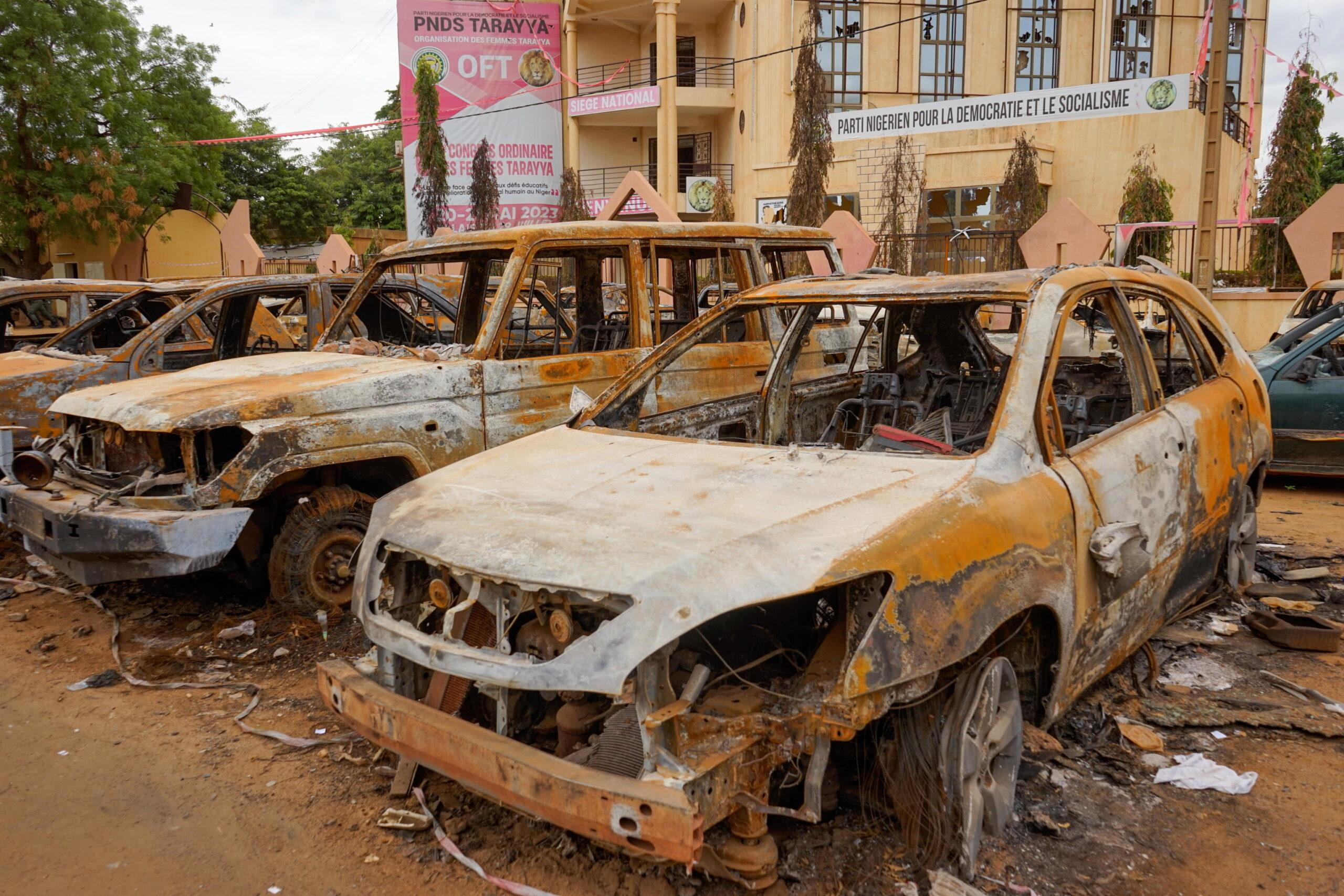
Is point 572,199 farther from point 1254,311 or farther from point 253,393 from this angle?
point 253,393

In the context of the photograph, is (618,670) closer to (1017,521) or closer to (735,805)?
(735,805)

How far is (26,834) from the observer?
124 inches

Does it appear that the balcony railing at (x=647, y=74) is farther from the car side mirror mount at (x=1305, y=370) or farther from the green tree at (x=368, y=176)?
the car side mirror mount at (x=1305, y=370)


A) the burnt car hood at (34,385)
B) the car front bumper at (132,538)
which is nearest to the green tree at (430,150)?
the burnt car hood at (34,385)

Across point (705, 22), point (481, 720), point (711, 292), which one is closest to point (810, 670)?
point (481, 720)

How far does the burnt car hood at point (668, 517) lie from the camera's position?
8.07ft

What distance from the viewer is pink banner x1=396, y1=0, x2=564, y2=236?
1203 inches

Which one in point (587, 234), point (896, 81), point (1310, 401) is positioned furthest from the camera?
point (896, 81)

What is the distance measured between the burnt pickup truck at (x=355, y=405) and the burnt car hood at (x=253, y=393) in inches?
0.5

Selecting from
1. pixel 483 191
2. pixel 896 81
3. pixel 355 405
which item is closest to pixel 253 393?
pixel 355 405

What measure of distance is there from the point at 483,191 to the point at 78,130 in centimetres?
962

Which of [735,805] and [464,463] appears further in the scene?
[464,463]

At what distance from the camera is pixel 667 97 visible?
87.8 ft

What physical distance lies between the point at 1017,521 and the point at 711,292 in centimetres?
510
